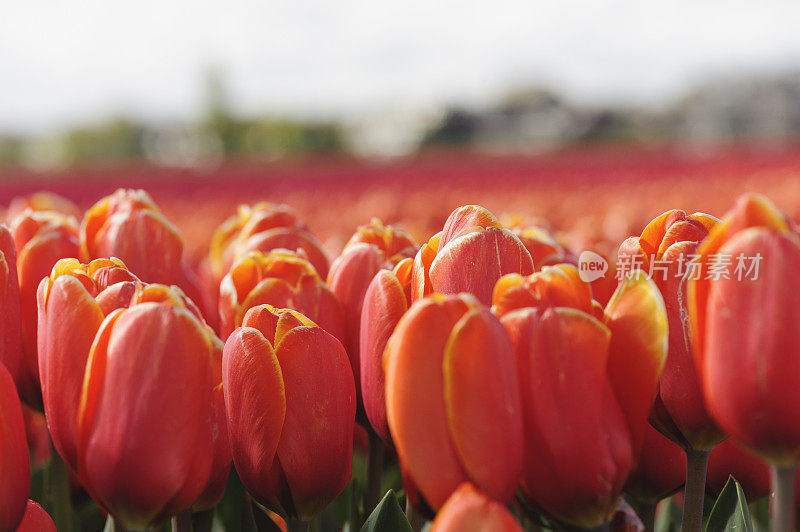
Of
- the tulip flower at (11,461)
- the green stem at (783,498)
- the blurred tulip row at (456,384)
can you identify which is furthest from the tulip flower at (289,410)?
the green stem at (783,498)

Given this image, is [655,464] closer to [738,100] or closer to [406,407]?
[406,407]

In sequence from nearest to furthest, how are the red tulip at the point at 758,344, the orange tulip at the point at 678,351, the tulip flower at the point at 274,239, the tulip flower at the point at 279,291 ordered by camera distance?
the red tulip at the point at 758,344
the orange tulip at the point at 678,351
the tulip flower at the point at 279,291
the tulip flower at the point at 274,239

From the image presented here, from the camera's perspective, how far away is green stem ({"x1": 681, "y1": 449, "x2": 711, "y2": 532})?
0.49 metres

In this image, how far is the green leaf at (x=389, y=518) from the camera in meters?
0.51

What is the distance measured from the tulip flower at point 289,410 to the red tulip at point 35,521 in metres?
0.13

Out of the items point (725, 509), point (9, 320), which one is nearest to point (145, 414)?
point (9, 320)

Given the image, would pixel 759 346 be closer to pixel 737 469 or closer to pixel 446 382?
pixel 446 382

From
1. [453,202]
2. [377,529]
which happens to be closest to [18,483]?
[377,529]

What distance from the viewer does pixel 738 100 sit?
1452 inches

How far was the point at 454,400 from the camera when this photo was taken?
0.37 m

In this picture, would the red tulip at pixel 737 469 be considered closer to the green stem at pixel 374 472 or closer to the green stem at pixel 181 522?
the green stem at pixel 374 472

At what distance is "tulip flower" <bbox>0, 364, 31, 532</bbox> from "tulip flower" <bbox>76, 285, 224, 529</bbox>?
0.13 ft

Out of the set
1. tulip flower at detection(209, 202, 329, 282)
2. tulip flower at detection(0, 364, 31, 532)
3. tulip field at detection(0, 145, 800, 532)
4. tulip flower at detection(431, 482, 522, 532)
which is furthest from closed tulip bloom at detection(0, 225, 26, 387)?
tulip flower at detection(431, 482, 522, 532)

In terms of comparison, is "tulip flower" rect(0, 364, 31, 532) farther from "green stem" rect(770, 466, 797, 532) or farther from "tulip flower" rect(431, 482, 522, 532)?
"green stem" rect(770, 466, 797, 532)
